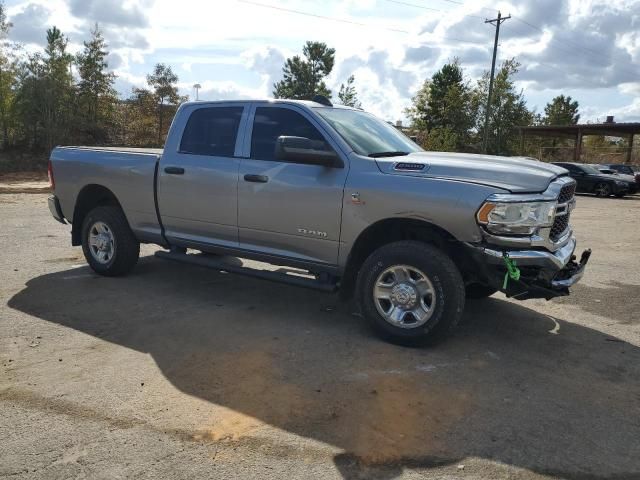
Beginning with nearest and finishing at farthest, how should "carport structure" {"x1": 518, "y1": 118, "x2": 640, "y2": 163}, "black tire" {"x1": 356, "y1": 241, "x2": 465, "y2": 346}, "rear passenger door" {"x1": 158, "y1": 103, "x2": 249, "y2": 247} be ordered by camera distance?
"black tire" {"x1": 356, "y1": 241, "x2": 465, "y2": 346}
"rear passenger door" {"x1": 158, "y1": 103, "x2": 249, "y2": 247}
"carport structure" {"x1": 518, "y1": 118, "x2": 640, "y2": 163}

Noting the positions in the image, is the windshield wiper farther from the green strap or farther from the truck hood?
the green strap

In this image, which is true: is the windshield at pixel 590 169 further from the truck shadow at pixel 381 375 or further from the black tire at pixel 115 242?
the black tire at pixel 115 242

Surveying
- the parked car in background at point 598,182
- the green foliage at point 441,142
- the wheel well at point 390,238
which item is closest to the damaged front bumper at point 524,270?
the wheel well at point 390,238

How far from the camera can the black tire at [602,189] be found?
23.3 metres

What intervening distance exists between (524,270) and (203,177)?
312 cm

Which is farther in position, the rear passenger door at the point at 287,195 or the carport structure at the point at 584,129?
the carport structure at the point at 584,129

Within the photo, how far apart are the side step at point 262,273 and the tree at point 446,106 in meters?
33.9

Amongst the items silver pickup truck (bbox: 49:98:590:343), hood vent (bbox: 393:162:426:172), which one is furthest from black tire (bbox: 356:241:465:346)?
hood vent (bbox: 393:162:426:172)

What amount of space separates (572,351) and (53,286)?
527cm

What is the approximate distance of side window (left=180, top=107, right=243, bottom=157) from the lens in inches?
221

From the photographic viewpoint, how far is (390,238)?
16.0 feet

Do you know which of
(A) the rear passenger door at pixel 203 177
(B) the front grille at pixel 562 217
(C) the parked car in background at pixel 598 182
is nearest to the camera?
(B) the front grille at pixel 562 217

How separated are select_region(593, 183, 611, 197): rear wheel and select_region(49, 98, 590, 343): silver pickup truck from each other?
20.4m

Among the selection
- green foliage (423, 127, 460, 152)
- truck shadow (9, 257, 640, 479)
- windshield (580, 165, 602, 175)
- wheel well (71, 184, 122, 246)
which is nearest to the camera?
truck shadow (9, 257, 640, 479)
